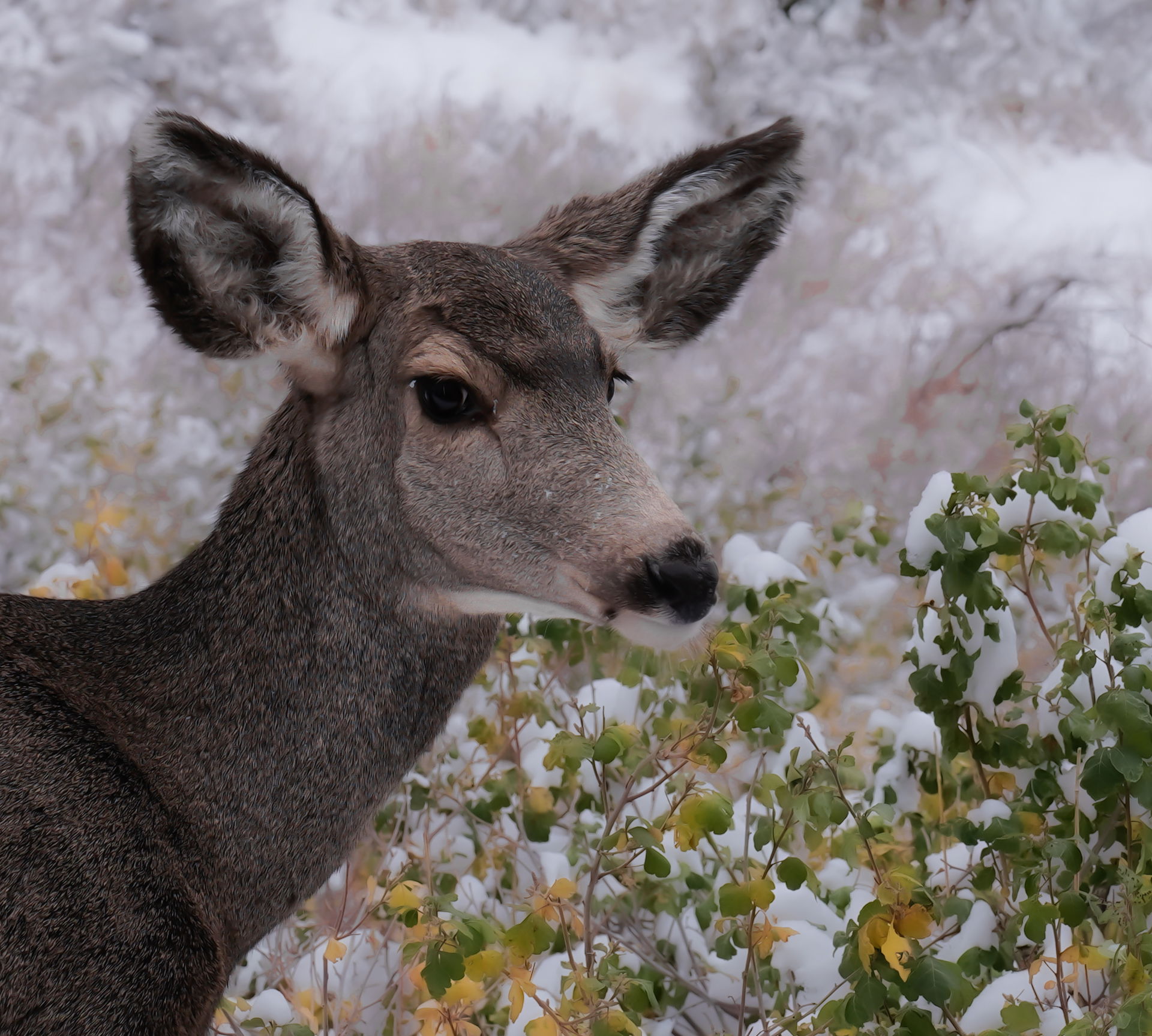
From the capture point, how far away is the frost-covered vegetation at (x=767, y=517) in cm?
306

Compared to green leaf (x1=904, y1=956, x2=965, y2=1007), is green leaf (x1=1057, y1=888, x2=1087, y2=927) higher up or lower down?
higher up

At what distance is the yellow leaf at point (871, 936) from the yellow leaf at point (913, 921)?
0.08ft

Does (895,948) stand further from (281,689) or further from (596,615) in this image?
(281,689)

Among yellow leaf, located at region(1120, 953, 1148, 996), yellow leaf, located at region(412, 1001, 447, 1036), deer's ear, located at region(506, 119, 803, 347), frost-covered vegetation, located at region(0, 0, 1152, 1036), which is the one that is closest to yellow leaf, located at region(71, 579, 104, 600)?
frost-covered vegetation, located at region(0, 0, 1152, 1036)

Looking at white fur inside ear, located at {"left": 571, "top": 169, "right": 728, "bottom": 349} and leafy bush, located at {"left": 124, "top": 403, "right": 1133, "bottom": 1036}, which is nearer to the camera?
leafy bush, located at {"left": 124, "top": 403, "right": 1133, "bottom": 1036}

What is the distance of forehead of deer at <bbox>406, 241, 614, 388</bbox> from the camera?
3143 mm

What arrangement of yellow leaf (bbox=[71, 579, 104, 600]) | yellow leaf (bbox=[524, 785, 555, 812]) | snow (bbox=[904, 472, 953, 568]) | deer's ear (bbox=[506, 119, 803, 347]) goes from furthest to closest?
yellow leaf (bbox=[71, 579, 104, 600])
yellow leaf (bbox=[524, 785, 555, 812])
deer's ear (bbox=[506, 119, 803, 347])
snow (bbox=[904, 472, 953, 568])

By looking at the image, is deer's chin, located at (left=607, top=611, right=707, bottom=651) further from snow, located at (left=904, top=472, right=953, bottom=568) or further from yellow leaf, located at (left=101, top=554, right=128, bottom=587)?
yellow leaf, located at (left=101, top=554, right=128, bottom=587)

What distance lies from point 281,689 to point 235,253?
3.02ft

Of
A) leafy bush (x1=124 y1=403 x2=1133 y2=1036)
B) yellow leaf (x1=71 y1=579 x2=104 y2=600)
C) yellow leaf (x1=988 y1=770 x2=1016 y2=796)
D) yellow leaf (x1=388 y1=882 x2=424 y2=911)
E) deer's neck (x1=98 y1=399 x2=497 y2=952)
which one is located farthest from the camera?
yellow leaf (x1=71 y1=579 x2=104 y2=600)

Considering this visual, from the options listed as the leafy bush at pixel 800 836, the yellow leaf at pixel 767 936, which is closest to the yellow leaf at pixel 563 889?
the leafy bush at pixel 800 836

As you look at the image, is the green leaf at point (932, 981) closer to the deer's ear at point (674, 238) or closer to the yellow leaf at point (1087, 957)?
the yellow leaf at point (1087, 957)

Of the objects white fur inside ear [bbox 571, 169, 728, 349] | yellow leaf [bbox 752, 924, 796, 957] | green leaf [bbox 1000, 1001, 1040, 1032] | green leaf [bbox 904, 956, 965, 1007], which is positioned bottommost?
yellow leaf [bbox 752, 924, 796, 957]

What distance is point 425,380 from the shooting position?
10.3 feet
